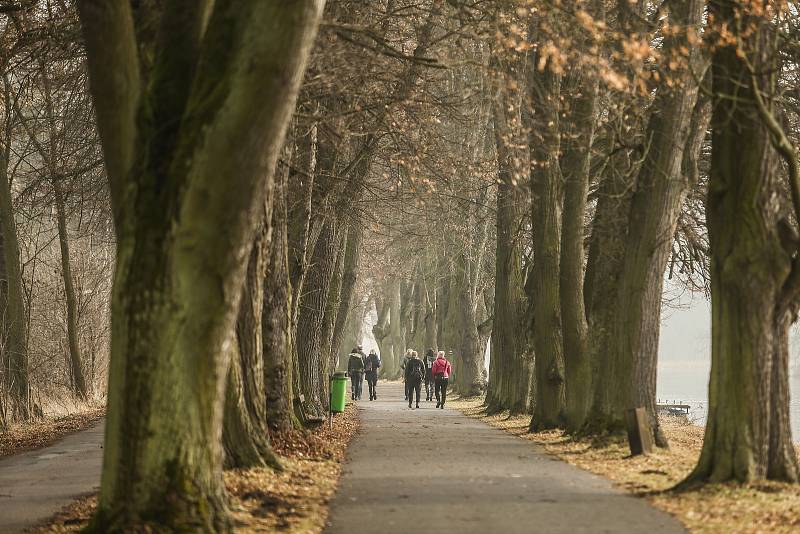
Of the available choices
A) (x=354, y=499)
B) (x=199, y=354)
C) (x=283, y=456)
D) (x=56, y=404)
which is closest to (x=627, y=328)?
(x=283, y=456)

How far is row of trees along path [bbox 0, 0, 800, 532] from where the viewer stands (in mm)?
8672

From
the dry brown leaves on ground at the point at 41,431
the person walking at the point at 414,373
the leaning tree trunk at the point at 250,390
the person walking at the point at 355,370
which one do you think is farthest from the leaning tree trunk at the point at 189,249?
the person walking at the point at 355,370

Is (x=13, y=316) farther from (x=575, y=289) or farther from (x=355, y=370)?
(x=355, y=370)

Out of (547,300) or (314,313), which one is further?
(314,313)

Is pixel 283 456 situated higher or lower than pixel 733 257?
lower

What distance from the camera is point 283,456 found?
52.9 ft

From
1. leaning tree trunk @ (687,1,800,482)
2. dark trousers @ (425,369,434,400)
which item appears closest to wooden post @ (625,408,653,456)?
leaning tree trunk @ (687,1,800,482)

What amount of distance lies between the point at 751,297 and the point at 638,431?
190 inches

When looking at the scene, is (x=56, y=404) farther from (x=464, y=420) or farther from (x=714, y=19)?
(x=714, y=19)

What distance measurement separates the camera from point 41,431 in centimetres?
2317

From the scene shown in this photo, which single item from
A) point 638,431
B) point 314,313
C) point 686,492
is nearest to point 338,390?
point 314,313

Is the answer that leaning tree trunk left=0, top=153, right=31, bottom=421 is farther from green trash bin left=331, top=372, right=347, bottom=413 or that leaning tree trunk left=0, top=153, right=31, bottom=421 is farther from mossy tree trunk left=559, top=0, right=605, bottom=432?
mossy tree trunk left=559, top=0, right=605, bottom=432

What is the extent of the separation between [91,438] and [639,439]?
9.51 metres

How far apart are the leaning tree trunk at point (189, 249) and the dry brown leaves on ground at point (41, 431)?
35.5 ft
